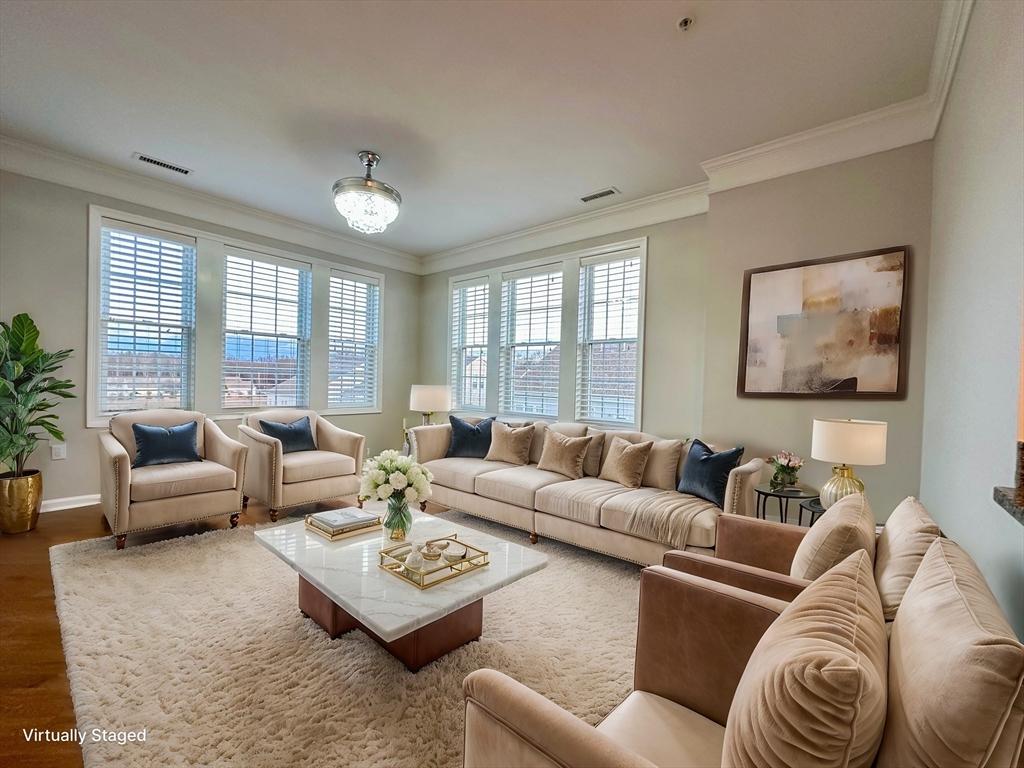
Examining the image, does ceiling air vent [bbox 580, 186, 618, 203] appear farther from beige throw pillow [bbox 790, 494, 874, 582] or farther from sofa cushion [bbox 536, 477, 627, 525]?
beige throw pillow [bbox 790, 494, 874, 582]

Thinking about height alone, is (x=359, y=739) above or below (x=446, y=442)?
below

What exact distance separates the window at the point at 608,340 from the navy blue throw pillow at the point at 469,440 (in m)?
0.98

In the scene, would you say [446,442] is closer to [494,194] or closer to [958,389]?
[494,194]

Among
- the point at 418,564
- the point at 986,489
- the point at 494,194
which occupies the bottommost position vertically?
the point at 418,564

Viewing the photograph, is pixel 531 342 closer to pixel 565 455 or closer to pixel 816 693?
pixel 565 455

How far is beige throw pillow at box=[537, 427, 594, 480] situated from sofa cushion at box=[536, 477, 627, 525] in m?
0.25

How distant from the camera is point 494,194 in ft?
13.8

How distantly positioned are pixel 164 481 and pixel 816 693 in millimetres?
3894

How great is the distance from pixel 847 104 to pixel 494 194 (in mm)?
2590

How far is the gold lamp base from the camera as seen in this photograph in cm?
248

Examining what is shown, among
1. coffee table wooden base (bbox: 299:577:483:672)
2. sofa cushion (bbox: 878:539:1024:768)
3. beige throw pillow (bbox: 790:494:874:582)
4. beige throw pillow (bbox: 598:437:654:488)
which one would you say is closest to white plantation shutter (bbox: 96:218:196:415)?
coffee table wooden base (bbox: 299:577:483:672)

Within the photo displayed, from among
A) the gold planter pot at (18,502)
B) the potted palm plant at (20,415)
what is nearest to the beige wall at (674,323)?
the potted palm plant at (20,415)

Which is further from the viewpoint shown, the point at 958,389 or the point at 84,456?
the point at 84,456

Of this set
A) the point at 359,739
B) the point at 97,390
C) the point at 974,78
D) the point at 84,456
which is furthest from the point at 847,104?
the point at 84,456
